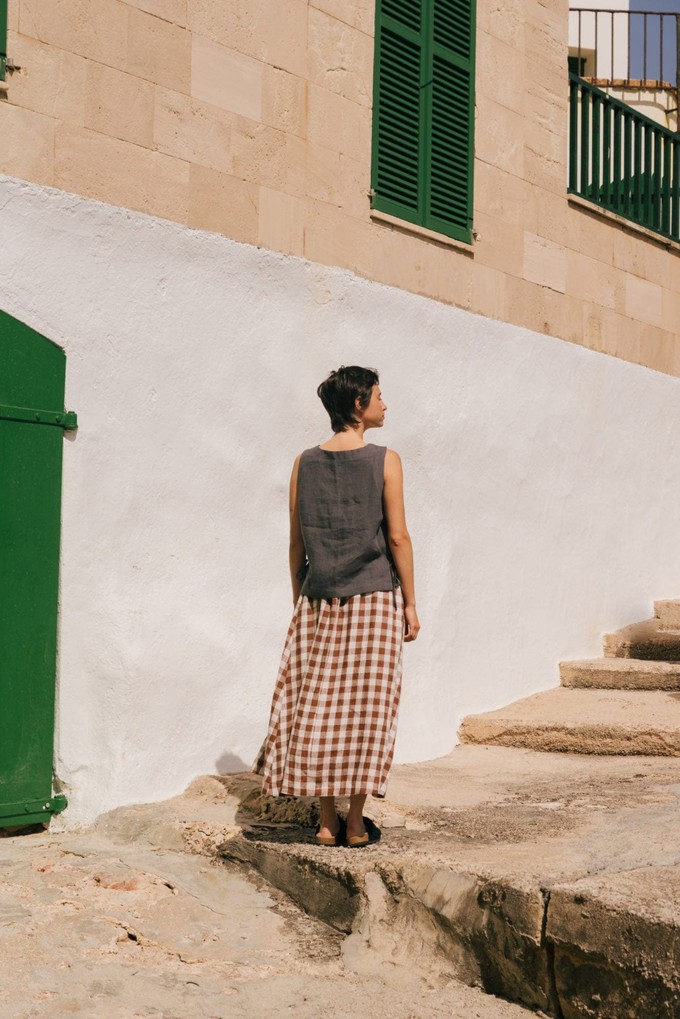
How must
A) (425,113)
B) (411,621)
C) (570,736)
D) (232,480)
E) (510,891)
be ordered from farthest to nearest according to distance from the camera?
(425,113) < (570,736) < (232,480) < (411,621) < (510,891)

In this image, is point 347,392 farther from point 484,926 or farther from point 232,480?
point 484,926

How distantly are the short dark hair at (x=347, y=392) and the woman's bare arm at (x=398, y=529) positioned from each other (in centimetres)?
21

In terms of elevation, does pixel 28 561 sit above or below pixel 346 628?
above

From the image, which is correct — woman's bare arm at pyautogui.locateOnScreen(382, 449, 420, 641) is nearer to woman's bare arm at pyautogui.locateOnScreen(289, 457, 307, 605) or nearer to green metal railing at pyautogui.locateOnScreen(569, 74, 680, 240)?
woman's bare arm at pyautogui.locateOnScreen(289, 457, 307, 605)

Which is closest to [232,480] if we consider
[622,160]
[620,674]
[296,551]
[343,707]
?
[296,551]

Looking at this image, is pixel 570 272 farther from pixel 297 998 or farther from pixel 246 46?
pixel 297 998

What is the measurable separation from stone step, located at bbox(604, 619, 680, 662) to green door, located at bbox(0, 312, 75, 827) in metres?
4.05

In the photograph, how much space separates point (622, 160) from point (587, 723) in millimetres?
4600

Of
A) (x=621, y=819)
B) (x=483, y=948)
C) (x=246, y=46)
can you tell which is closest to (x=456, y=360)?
(x=246, y=46)

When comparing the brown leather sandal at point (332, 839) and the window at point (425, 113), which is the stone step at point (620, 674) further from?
the brown leather sandal at point (332, 839)

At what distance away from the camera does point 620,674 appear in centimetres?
730

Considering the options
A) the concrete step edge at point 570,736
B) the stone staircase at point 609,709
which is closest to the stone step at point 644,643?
the stone staircase at point 609,709

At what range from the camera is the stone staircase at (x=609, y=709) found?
6234 mm

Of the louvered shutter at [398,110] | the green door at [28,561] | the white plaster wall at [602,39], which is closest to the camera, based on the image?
the green door at [28,561]
